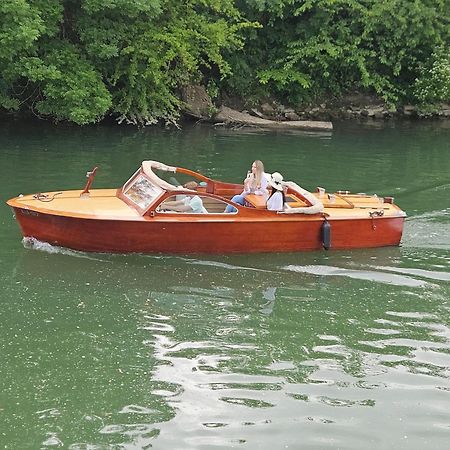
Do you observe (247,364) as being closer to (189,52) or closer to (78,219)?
(78,219)

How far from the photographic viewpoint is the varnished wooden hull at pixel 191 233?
10.3 meters

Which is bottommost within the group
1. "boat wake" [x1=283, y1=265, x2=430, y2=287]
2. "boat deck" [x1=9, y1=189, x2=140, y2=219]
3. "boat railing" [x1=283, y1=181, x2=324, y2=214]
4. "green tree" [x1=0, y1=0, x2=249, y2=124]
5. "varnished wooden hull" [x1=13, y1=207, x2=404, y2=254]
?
"boat wake" [x1=283, y1=265, x2=430, y2=287]

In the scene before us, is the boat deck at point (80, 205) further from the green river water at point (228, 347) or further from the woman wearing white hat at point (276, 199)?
the woman wearing white hat at point (276, 199)

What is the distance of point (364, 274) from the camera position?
10469 mm

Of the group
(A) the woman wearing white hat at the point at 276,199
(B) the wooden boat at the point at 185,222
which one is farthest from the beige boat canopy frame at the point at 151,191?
(A) the woman wearing white hat at the point at 276,199

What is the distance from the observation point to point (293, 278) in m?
10.3

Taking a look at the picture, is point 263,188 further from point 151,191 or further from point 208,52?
point 208,52

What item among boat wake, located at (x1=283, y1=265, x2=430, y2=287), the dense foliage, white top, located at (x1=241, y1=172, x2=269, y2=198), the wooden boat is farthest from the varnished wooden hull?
the dense foliage

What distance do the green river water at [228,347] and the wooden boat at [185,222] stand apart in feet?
0.72

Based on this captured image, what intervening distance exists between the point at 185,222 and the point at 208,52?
41.8ft

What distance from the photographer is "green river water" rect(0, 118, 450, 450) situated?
21.7 feet

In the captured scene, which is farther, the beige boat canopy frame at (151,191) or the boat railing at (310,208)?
the boat railing at (310,208)

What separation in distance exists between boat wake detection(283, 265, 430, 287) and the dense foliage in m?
9.81

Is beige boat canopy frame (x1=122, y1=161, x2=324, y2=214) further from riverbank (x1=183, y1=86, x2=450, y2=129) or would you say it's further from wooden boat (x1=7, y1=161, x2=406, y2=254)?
riverbank (x1=183, y1=86, x2=450, y2=129)
